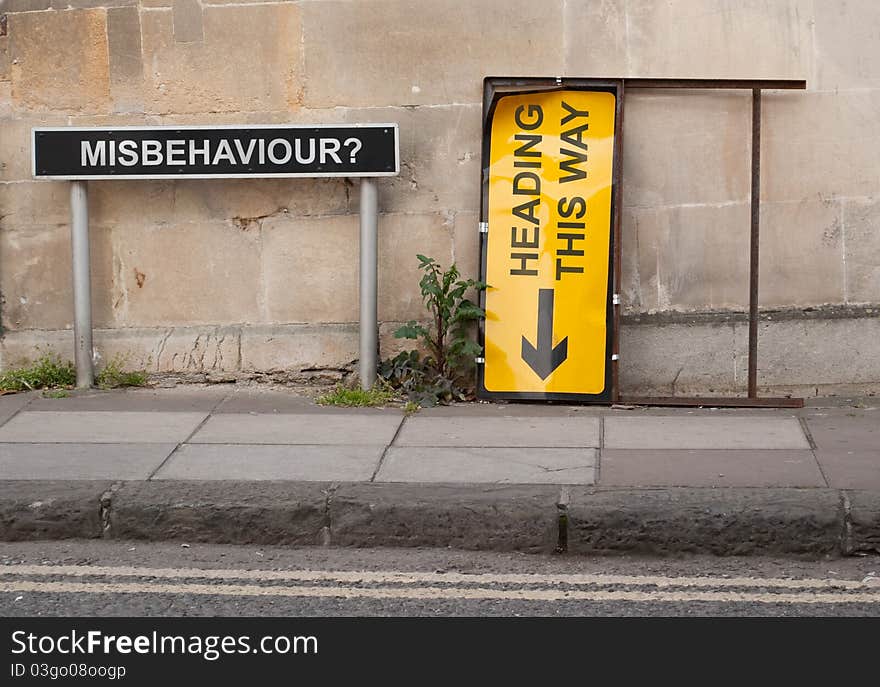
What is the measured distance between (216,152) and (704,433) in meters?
3.37

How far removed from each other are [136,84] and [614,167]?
3.05 meters

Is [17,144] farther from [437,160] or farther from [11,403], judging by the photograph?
[437,160]

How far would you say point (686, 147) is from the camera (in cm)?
788

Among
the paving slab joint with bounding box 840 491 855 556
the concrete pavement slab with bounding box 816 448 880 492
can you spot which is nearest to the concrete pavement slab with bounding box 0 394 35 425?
the concrete pavement slab with bounding box 816 448 880 492

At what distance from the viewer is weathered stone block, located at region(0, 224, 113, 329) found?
27.4 feet

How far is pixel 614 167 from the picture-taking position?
772cm

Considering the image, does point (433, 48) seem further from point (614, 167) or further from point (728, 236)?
point (728, 236)

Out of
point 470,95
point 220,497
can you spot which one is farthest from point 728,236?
point 220,497

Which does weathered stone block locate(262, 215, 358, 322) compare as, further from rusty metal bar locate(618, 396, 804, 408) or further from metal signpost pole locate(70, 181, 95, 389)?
rusty metal bar locate(618, 396, 804, 408)

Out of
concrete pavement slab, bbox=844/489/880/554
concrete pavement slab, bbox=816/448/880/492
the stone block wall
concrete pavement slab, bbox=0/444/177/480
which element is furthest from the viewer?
the stone block wall

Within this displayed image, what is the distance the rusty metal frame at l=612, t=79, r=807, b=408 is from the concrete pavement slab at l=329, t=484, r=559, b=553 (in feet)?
7.21

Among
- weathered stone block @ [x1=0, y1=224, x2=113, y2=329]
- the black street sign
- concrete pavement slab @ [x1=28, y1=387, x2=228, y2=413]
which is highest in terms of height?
the black street sign

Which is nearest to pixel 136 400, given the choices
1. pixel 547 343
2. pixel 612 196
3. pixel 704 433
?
pixel 547 343

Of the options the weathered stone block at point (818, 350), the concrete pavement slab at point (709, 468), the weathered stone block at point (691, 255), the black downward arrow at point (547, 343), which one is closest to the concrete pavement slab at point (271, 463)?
the concrete pavement slab at point (709, 468)
